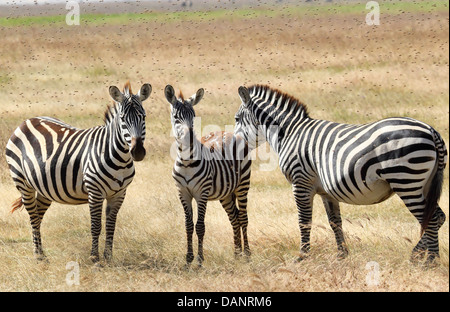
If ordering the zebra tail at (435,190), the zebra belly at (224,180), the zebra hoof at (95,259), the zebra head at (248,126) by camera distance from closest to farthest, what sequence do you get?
the zebra tail at (435,190) < the zebra hoof at (95,259) < the zebra belly at (224,180) < the zebra head at (248,126)

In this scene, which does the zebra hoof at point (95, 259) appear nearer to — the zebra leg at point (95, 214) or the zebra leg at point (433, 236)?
the zebra leg at point (95, 214)

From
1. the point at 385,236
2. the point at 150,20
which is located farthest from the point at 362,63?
the point at 150,20

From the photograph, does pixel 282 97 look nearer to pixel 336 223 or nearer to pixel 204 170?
pixel 204 170

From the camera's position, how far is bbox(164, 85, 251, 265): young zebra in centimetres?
826

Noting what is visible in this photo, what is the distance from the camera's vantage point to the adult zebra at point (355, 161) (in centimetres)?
761

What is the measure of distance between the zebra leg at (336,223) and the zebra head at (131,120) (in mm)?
2573

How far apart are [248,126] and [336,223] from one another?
1857 millimetres

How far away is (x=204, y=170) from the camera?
847cm

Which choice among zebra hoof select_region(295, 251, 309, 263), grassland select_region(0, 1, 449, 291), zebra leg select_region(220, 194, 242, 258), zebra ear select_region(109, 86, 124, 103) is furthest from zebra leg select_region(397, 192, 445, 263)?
zebra ear select_region(109, 86, 124, 103)

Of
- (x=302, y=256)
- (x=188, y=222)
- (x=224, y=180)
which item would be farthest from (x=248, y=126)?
(x=302, y=256)

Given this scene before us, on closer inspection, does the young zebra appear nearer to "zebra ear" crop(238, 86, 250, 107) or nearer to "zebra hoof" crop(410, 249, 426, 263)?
"zebra ear" crop(238, 86, 250, 107)

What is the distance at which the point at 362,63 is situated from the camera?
24.5 metres

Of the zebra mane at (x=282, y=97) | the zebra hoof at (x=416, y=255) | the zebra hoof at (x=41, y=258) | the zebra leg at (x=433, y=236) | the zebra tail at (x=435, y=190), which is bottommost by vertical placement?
the zebra hoof at (x=41, y=258)

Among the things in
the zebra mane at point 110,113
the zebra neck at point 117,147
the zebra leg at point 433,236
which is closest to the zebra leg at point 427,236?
the zebra leg at point 433,236
